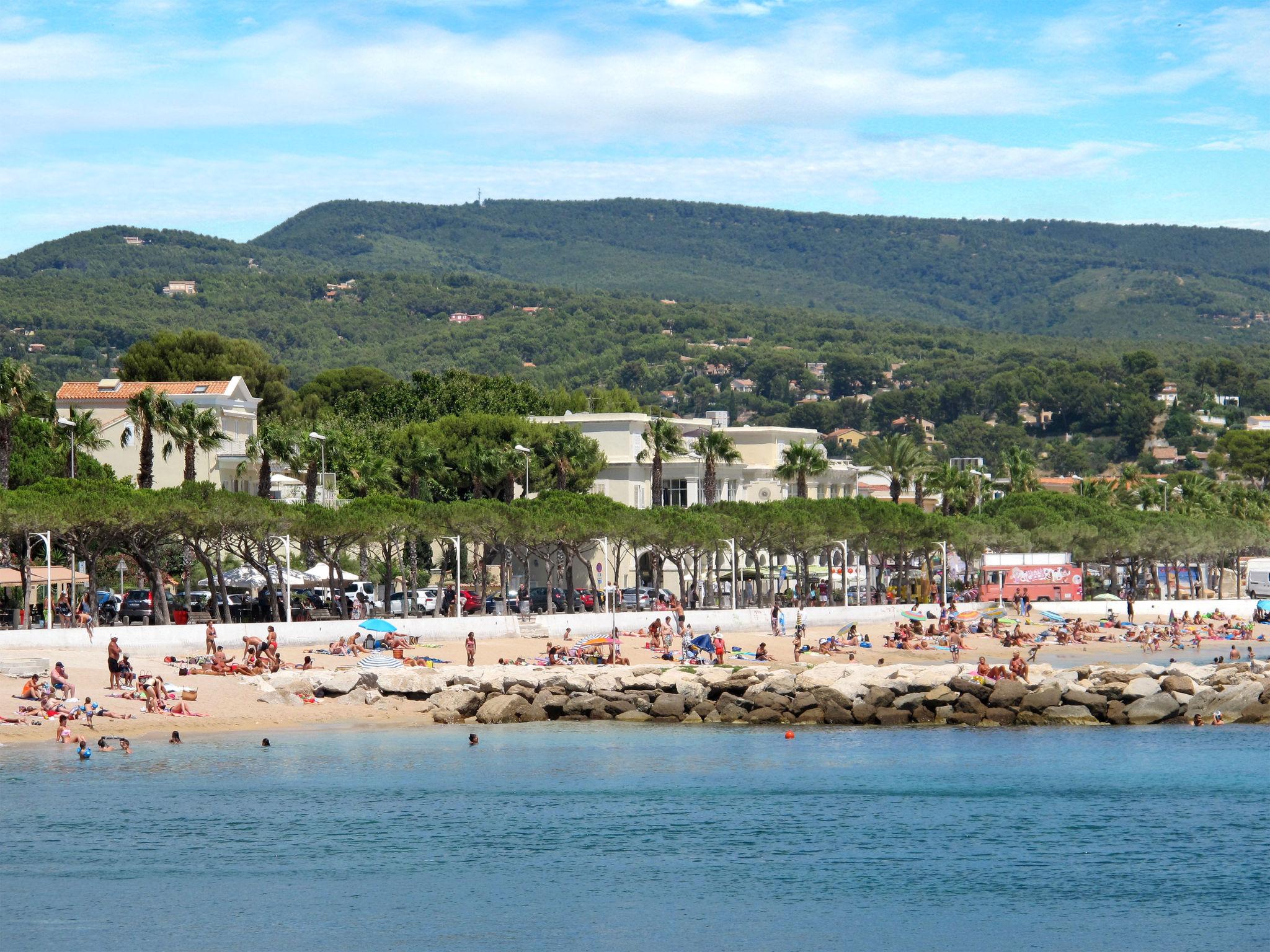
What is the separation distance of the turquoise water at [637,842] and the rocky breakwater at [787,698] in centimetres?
230

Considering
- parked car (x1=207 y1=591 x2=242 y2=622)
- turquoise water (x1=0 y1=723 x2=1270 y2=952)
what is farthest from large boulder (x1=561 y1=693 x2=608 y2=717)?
parked car (x1=207 y1=591 x2=242 y2=622)

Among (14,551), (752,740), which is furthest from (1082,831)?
(14,551)

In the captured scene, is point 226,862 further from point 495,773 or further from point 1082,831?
point 1082,831

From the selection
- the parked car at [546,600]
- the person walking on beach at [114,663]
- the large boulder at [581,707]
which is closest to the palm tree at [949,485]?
the parked car at [546,600]

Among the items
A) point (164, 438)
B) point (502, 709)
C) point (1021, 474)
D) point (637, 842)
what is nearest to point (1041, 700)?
point (502, 709)

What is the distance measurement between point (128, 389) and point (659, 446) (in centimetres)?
2852

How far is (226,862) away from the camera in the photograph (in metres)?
27.7

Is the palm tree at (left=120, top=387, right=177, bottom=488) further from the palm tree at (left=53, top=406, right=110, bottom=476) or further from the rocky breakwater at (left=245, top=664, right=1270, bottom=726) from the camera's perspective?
the rocky breakwater at (left=245, top=664, right=1270, bottom=726)

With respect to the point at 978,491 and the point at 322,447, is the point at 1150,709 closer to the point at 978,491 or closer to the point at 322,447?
the point at 322,447

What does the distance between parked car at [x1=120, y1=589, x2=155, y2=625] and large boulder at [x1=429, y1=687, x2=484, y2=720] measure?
16.0 m

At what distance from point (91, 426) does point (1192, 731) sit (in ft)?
149

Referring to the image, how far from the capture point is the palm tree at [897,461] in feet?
299

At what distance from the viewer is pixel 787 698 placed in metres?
44.2

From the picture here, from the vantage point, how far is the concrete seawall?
43.1 metres
